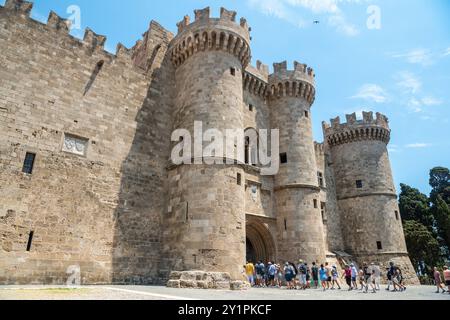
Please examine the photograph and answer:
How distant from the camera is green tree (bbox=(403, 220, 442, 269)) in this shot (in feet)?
97.4

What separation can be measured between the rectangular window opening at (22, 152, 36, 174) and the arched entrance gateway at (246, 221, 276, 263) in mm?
10406

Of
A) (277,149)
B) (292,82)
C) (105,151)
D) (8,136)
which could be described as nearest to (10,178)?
(8,136)

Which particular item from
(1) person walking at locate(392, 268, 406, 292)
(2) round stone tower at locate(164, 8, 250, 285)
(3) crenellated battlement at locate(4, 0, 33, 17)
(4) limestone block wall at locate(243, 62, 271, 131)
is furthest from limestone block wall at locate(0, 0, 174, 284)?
(1) person walking at locate(392, 268, 406, 292)

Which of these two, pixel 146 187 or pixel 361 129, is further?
pixel 361 129

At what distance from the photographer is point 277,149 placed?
62.9ft

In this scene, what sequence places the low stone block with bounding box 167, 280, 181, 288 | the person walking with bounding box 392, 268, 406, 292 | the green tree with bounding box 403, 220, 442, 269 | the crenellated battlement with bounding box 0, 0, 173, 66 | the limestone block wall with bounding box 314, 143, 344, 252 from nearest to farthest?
1. the low stone block with bounding box 167, 280, 181, 288
2. the crenellated battlement with bounding box 0, 0, 173, 66
3. the person walking with bounding box 392, 268, 406, 292
4. the limestone block wall with bounding box 314, 143, 344, 252
5. the green tree with bounding box 403, 220, 442, 269

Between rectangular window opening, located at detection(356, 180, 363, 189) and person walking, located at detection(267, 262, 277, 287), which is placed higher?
rectangular window opening, located at detection(356, 180, 363, 189)

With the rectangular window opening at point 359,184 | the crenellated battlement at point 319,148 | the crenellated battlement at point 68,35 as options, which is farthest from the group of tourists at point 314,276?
the crenellated battlement at point 319,148

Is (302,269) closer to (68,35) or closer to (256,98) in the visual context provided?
(256,98)

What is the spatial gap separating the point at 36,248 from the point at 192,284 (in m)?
5.40

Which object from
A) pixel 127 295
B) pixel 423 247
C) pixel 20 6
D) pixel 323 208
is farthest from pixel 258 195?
pixel 423 247

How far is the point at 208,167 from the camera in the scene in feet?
43.9

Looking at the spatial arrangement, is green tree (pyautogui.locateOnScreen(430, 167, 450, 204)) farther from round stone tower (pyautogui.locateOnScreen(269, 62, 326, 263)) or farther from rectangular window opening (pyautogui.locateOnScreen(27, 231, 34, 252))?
rectangular window opening (pyautogui.locateOnScreen(27, 231, 34, 252))

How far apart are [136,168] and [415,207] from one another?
33.0 meters
